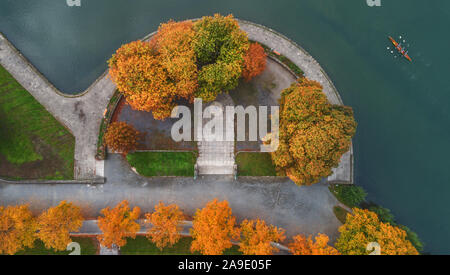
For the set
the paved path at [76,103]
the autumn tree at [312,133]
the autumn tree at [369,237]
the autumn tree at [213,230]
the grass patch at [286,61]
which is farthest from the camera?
the grass patch at [286,61]

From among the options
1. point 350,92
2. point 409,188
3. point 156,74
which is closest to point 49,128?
point 156,74

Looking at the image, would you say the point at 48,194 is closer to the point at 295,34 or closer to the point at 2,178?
the point at 2,178

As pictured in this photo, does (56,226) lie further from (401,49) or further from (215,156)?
(401,49)

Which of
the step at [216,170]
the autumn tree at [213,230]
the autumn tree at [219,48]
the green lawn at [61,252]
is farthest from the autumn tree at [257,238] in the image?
the green lawn at [61,252]

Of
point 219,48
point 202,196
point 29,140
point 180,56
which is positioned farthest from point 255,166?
point 29,140

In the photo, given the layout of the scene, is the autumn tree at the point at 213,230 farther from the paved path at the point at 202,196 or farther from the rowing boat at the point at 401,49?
the rowing boat at the point at 401,49

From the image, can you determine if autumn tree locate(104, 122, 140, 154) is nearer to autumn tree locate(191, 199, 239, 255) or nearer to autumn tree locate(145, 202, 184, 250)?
autumn tree locate(145, 202, 184, 250)
